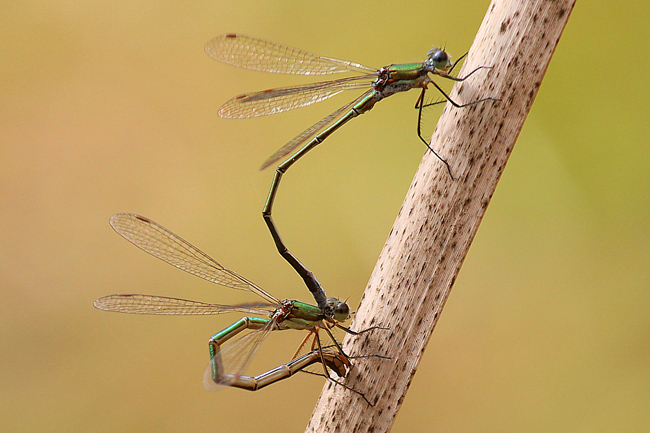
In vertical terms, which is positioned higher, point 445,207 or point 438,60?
point 438,60

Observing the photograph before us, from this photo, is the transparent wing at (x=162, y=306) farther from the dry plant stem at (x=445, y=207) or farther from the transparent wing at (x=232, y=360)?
the dry plant stem at (x=445, y=207)

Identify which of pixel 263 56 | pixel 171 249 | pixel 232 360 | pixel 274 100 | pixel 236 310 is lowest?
pixel 232 360

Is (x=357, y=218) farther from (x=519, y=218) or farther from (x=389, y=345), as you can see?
Result: (x=389, y=345)

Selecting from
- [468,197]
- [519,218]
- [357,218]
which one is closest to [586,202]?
[519,218]

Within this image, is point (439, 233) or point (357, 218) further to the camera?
point (357, 218)

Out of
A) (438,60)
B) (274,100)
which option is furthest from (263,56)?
(438,60)

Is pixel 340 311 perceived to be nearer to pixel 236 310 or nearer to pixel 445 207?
pixel 236 310

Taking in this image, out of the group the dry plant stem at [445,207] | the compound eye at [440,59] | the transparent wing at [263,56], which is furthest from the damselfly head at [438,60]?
the transparent wing at [263,56]
